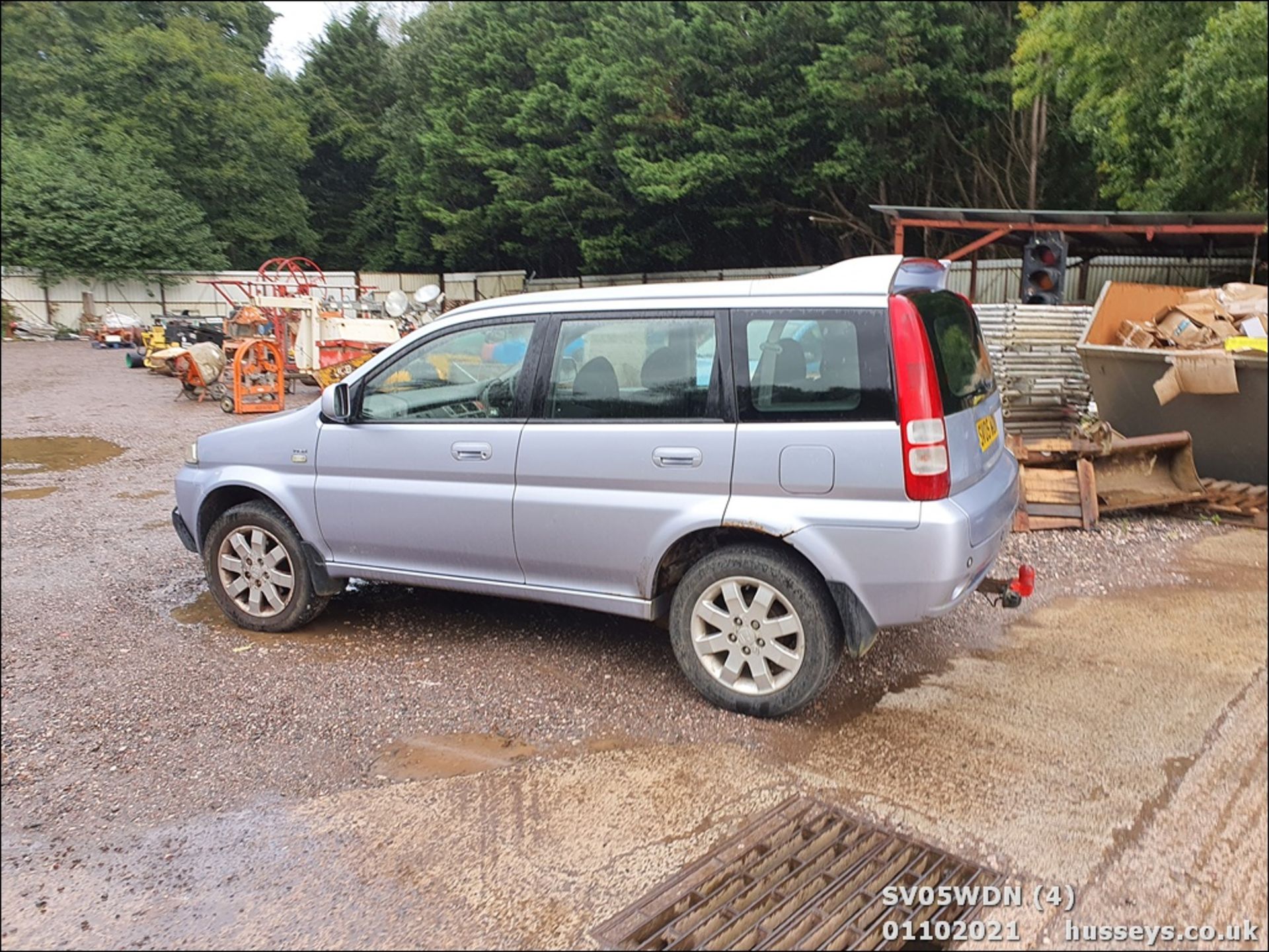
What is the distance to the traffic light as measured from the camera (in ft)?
41.2

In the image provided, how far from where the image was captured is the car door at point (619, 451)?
3.73 meters

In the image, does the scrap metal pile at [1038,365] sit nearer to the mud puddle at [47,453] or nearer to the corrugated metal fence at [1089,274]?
the corrugated metal fence at [1089,274]

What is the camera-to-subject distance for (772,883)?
2746 mm

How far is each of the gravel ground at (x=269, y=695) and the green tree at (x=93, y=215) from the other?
0.86 ft

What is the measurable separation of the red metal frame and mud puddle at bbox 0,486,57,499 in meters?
10.4

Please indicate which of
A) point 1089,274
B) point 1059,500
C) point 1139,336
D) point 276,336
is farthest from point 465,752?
point 1089,274

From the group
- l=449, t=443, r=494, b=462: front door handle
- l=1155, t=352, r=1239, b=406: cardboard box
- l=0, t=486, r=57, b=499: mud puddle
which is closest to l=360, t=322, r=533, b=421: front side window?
l=449, t=443, r=494, b=462: front door handle

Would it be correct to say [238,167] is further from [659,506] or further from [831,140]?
[831,140]

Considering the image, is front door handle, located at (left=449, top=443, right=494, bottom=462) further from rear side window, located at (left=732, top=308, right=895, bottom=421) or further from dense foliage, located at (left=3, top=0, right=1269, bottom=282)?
rear side window, located at (left=732, top=308, right=895, bottom=421)

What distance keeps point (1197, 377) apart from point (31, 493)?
24.2 feet

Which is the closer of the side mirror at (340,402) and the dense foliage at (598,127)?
the dense foliage at (598,127)

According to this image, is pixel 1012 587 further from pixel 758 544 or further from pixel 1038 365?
pixel 1038 365

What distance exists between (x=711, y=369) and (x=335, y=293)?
6.80ft

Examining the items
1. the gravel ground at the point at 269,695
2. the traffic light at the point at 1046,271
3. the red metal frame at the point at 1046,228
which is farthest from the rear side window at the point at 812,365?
the traffic light at the point at 1046,271
